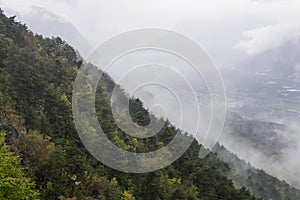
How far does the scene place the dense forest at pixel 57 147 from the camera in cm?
2938

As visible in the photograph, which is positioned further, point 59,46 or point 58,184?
point 59,46

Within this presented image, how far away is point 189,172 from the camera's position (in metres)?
54.9

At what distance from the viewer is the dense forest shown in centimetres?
2938

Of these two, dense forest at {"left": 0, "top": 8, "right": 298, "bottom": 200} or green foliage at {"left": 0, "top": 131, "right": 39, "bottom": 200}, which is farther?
dense forest at {"left": 0, "top": 8, "right": 298, "bottom": 200}

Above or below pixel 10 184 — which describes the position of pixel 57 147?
above

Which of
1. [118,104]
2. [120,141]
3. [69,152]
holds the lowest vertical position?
[69,152]

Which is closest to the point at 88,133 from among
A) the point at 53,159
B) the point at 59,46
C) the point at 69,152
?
the point at 69,152

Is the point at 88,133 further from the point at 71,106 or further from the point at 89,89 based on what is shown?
the point at 89,89

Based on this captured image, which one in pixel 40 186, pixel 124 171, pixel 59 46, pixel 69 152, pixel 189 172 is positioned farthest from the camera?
pixel 59 46

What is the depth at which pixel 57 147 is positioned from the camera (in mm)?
32594

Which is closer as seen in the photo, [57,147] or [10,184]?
[10,184]

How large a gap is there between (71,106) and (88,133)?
7674 mm

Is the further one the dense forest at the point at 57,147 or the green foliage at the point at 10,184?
the dense forest at the point at 57,147

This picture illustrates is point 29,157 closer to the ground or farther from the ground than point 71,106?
closer to the ground
